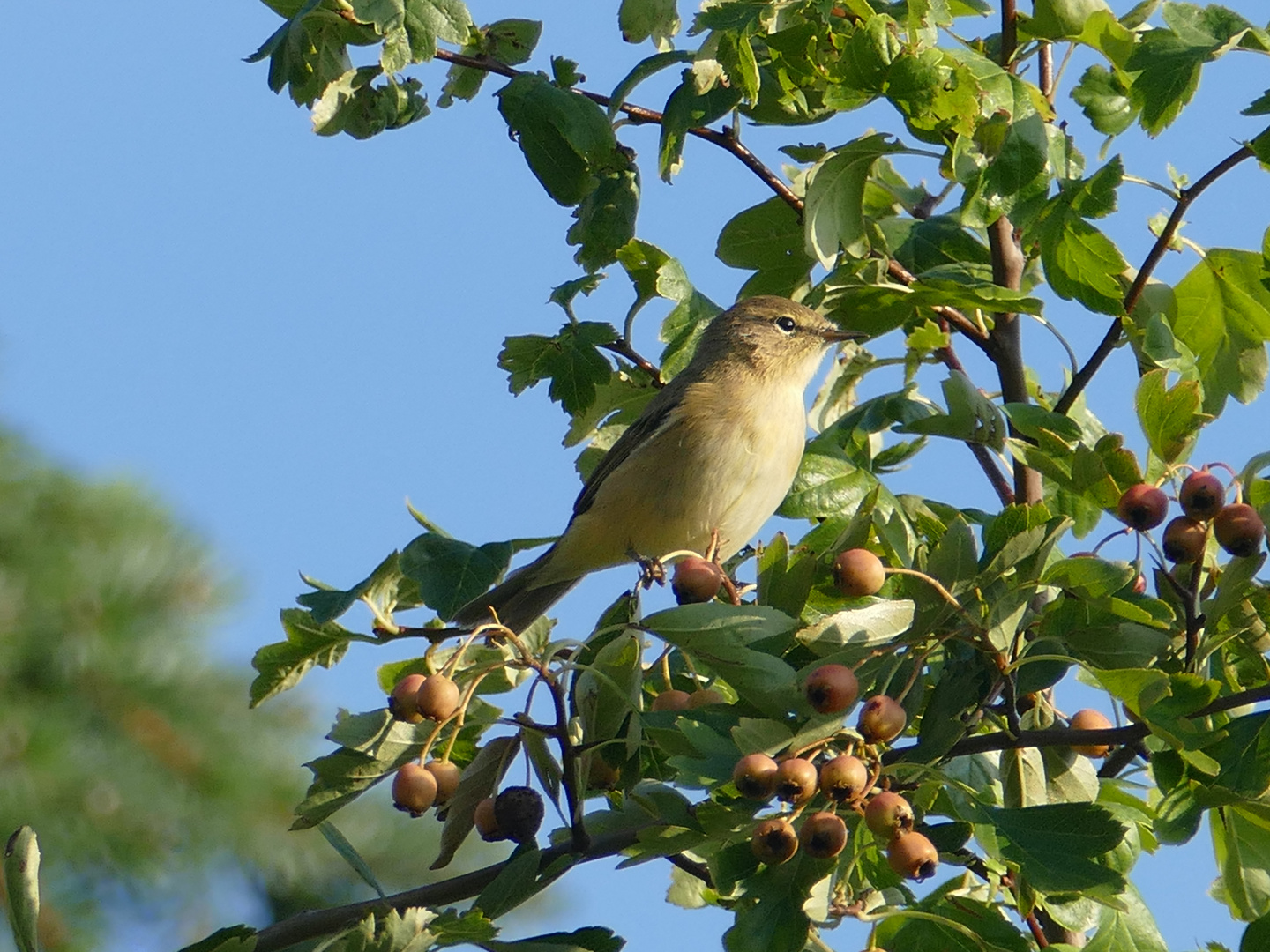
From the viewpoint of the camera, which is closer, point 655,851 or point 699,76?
point 655,851

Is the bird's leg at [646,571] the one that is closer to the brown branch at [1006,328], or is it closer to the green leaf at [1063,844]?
the brown branch at [1006,328]

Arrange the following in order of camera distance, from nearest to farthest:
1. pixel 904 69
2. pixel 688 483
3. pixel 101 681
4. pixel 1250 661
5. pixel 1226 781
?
1. pixel 1226 781
2. pixel 1250 661
3. pixel 904 69
4. pixel 688 483
5. pixel 101 681

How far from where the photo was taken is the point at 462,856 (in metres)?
7.14

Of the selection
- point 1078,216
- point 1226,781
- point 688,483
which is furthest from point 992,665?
point 688,483

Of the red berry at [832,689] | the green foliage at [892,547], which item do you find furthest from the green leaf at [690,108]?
the red berry at [832,689]

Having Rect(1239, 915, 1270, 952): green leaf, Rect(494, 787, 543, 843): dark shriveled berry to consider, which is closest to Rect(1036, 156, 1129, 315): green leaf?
Rect(1239, 915, 1270, 952): green leaf

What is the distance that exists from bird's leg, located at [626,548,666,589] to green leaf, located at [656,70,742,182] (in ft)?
3.31

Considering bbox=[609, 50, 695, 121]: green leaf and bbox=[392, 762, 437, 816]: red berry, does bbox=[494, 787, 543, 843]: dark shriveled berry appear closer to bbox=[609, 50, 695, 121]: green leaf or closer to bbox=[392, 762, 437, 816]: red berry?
bbox=[392, 762, 437, 816]: red berry

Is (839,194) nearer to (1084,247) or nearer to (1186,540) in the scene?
(1084,247)

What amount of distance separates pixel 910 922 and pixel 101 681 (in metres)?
5.00

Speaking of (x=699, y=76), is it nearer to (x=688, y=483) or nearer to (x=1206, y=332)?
(x=1206, y=332)

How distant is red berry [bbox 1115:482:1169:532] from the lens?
2572 millimetres

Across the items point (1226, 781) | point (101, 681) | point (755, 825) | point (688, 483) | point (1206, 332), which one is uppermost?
point (101, 681)

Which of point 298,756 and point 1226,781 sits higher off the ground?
point 298,756
